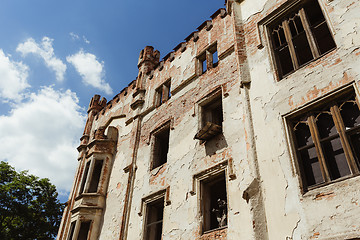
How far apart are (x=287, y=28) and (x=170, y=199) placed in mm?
6260

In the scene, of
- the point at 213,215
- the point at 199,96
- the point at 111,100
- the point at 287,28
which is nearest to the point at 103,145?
the point at 111,100

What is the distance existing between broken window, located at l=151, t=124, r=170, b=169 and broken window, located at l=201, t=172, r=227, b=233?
312cm

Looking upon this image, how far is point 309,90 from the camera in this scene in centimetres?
652

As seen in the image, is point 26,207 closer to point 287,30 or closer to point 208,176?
point 208,176

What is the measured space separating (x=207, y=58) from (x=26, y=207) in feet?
62.6

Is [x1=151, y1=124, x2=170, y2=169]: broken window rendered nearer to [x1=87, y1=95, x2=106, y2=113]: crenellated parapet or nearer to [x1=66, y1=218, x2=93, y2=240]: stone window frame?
[x1=66, y1=218, x2=93, y2=240]: stone window frame

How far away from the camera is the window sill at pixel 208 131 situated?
8.85 m

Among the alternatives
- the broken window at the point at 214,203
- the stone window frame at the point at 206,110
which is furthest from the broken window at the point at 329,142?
the stone window frame at the point at 206,110

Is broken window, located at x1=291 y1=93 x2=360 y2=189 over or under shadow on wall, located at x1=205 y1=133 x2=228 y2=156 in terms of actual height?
under

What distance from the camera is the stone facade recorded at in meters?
5.73

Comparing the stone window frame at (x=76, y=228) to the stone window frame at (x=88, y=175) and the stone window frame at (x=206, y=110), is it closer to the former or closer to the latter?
the stone window frame at (x=88, y=175)

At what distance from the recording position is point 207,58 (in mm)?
11742

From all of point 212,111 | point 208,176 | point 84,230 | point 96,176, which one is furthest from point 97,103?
point 208,176

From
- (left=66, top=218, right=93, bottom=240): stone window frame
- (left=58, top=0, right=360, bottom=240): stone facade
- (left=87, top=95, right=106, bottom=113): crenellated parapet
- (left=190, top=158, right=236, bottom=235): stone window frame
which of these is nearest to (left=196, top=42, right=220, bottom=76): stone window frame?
(left=58, top=0, right=360, bottom=240): stone facade
